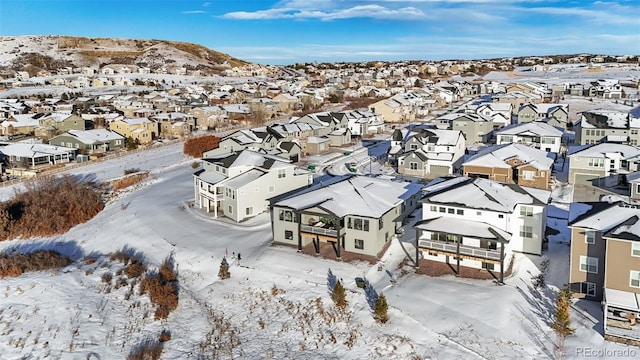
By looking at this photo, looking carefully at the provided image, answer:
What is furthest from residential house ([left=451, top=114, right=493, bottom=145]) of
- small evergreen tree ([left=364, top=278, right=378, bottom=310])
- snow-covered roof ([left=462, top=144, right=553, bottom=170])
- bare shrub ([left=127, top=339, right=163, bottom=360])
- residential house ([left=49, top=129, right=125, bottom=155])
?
bare shrub ([left=127, top=339, right=163, bottom=360])

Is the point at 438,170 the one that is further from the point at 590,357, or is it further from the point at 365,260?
the point at 590,357

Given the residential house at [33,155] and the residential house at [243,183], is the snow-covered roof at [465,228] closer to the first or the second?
the residential house at [243,183]

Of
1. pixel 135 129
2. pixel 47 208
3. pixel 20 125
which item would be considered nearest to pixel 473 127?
pixel 47 208

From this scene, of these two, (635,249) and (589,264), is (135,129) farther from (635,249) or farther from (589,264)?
(635,249)

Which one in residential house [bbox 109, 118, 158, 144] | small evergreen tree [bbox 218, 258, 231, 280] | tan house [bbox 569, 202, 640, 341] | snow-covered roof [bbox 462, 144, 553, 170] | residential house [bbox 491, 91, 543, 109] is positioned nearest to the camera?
tan house [bbox 569, 202, 640, 341]

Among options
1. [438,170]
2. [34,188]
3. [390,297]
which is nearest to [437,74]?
[438,170]

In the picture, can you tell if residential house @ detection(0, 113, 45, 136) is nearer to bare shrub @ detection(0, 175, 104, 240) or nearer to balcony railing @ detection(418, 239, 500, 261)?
bare shrub @ detection(0, 175, 104, 240)
